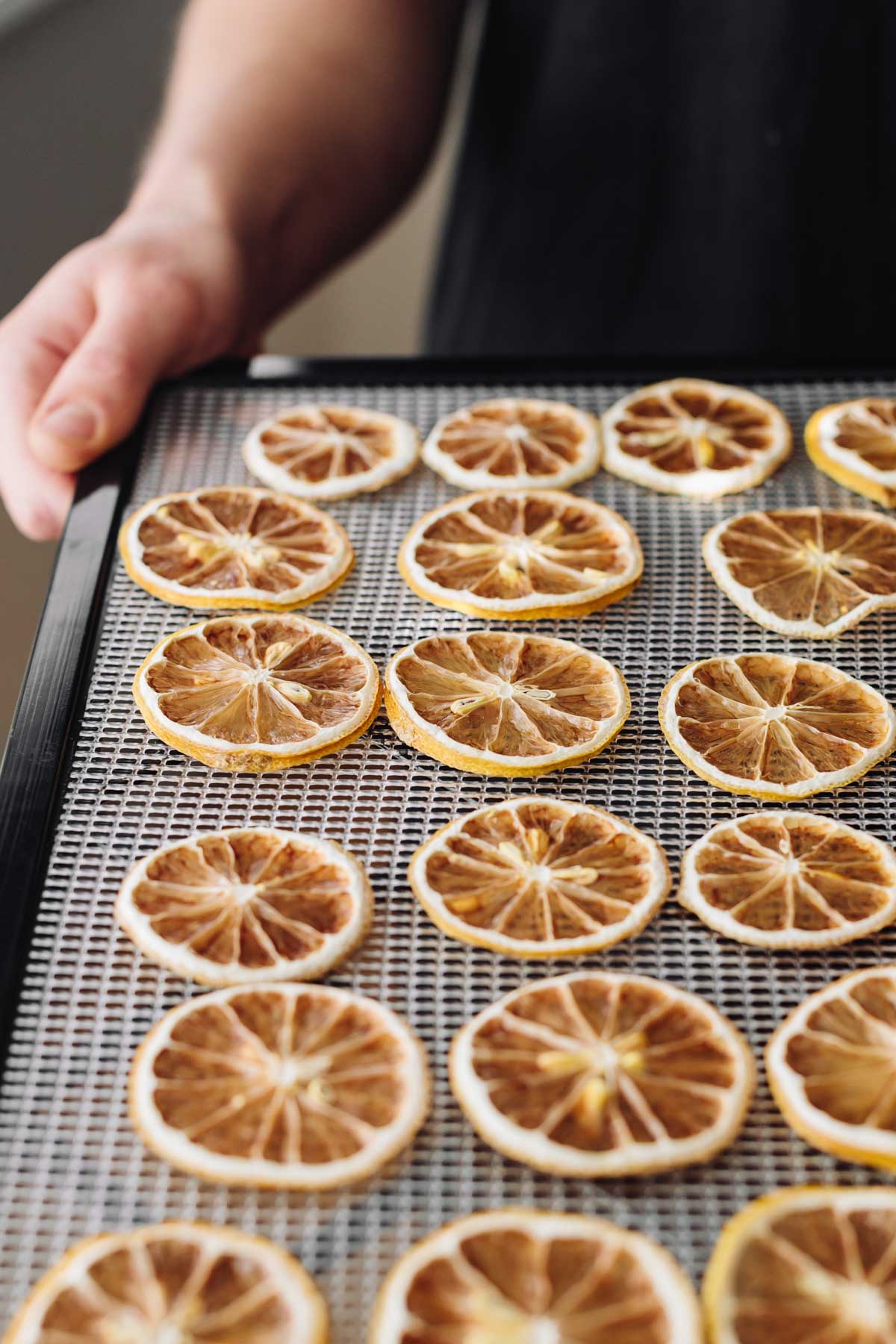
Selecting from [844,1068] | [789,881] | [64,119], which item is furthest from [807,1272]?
[64,119]

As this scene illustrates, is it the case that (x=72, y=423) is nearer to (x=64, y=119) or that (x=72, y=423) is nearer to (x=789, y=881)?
(x=789, y=881)

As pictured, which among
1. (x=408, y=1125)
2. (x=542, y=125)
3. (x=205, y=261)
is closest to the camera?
(x=408, y=1125)

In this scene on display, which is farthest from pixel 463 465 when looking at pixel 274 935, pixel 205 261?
pixel 274 935

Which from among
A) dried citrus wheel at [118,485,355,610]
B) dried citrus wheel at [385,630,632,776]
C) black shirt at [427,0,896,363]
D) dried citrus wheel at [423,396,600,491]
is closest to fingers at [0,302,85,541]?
dried citrus wheel at [118,485,355,610]

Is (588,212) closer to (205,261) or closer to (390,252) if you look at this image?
(205,261)

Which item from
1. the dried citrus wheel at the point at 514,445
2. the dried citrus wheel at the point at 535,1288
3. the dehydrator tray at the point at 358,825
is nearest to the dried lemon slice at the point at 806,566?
the dehydrator tray at the point at 358,825

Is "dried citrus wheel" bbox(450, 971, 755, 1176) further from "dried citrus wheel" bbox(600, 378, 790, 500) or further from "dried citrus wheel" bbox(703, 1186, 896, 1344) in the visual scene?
"dried citrus wheel" bbox(600, 378, 790, 500)
